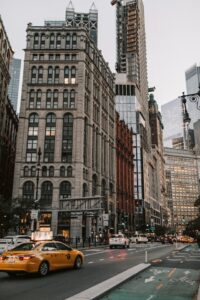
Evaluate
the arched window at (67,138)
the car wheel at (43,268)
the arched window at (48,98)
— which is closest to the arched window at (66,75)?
the arched window at (48,98)

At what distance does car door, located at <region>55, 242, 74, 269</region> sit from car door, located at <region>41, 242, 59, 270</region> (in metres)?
0.27

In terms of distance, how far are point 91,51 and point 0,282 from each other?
82.1 m

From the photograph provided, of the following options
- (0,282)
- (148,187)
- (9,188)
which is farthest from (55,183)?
(148,187)

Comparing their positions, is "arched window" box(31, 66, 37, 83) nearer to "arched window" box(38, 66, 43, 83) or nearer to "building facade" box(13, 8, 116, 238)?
"building facade" box(13, 8, 116, 238)

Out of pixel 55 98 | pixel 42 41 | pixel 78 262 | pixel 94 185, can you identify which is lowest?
pixel 78 262

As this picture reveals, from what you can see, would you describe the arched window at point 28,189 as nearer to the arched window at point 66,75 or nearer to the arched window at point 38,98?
the arched window at point 38,98

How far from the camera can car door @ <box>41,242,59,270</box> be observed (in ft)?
44.8

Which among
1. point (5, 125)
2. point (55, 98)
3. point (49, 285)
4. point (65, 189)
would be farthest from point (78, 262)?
point (5, 125)

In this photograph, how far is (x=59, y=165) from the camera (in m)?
72.8

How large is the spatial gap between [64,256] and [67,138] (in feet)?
200

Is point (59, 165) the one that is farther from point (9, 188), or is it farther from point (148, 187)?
point (148, 187)

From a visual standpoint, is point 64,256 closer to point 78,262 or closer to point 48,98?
point 78,262

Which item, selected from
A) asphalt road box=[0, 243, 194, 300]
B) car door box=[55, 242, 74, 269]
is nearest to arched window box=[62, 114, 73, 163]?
car door box=[55, 242, 74, 269]

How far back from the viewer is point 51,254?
13992mm
